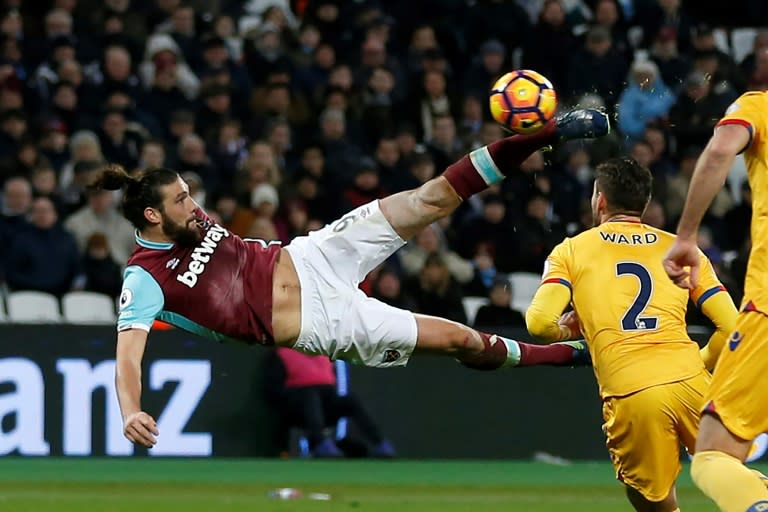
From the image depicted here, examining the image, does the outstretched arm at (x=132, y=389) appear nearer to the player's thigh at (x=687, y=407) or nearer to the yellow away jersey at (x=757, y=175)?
the player's thigh at (x=687, y=407)

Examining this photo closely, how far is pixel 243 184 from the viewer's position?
13.4 meters

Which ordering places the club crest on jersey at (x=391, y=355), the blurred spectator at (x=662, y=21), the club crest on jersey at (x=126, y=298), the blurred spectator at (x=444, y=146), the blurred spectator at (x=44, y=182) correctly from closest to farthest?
the club crest on jersey at (x=126, y=298) → the club crest on jersey at (x=391, y=355) → the blurred spectator at (x=44, y=182) → the blurred spectator at (x=444, y=146) → the blurred spectator at (x=662, y=21)

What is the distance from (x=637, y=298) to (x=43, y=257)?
7090 millimetres

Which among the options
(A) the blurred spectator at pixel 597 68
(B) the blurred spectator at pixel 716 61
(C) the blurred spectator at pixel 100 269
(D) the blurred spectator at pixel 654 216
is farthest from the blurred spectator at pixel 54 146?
(B) the blurred spectator at pixel 716 61

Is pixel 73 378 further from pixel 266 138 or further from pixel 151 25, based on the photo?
pixel 151 25

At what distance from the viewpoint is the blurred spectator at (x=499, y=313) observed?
1214 cm

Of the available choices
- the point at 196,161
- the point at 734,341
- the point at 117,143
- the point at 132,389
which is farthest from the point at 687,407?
the point at 117,143

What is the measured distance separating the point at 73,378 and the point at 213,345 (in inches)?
44.2

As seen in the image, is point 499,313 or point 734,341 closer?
point 734,341

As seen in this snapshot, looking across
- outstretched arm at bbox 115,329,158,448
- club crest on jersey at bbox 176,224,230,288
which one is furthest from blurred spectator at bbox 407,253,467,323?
outstretched arm at bbox 115,329,158,448

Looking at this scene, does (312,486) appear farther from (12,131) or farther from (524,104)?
(12,131)

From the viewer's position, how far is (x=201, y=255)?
7.28 m

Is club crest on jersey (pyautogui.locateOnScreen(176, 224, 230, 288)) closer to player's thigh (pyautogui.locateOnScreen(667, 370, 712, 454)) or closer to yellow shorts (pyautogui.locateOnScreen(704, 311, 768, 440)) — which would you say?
player's thigh (pyautogui.locateOnScreen(667, 370, 712, 454))

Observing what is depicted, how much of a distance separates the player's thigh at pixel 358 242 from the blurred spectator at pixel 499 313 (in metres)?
4.75
